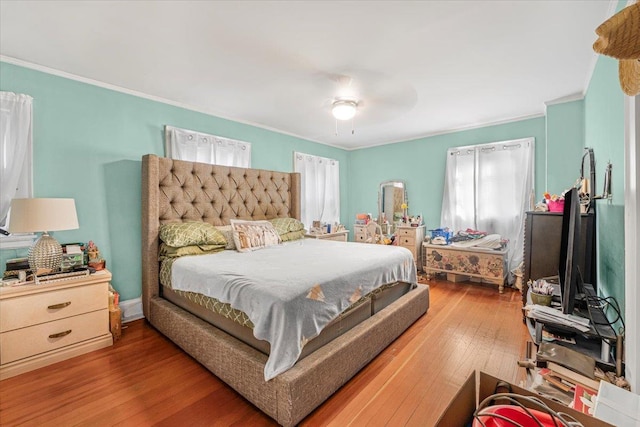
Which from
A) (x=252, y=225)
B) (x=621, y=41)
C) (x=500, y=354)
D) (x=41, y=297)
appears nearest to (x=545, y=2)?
(x=621, y=41)

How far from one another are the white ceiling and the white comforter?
5.24 ft

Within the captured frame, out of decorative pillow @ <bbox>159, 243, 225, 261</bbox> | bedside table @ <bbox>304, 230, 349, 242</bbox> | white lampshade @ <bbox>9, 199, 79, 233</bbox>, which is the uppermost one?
white lampshade @ <bbox>9, 199, 79, 233</bbox>

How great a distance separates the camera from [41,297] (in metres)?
1.95

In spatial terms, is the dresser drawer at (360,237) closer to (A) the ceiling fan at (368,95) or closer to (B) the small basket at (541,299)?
(A) the ceiling fan at (368,95)

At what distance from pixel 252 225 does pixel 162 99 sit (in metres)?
1.64

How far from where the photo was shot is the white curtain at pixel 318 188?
4.58 m

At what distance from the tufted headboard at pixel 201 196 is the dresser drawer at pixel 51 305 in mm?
409

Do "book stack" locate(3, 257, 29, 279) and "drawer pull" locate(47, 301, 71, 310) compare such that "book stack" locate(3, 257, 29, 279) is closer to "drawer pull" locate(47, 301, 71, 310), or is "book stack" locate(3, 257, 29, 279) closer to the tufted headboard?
"drawer pull" locate(47, 301, 71, 310)

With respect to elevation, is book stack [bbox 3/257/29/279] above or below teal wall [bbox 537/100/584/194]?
below

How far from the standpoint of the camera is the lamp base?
2.01m

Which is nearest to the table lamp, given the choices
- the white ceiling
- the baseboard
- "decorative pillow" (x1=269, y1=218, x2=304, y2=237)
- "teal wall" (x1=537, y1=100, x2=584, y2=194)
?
the baseboard

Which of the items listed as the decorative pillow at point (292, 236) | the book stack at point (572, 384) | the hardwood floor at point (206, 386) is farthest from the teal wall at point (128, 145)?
the decorative pillow at point (292, 236)

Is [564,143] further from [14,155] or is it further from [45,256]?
[14,155]

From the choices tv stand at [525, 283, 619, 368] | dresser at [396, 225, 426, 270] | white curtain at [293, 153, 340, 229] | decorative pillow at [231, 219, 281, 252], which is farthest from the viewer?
white curtain at [293, 153, 340, 229]
